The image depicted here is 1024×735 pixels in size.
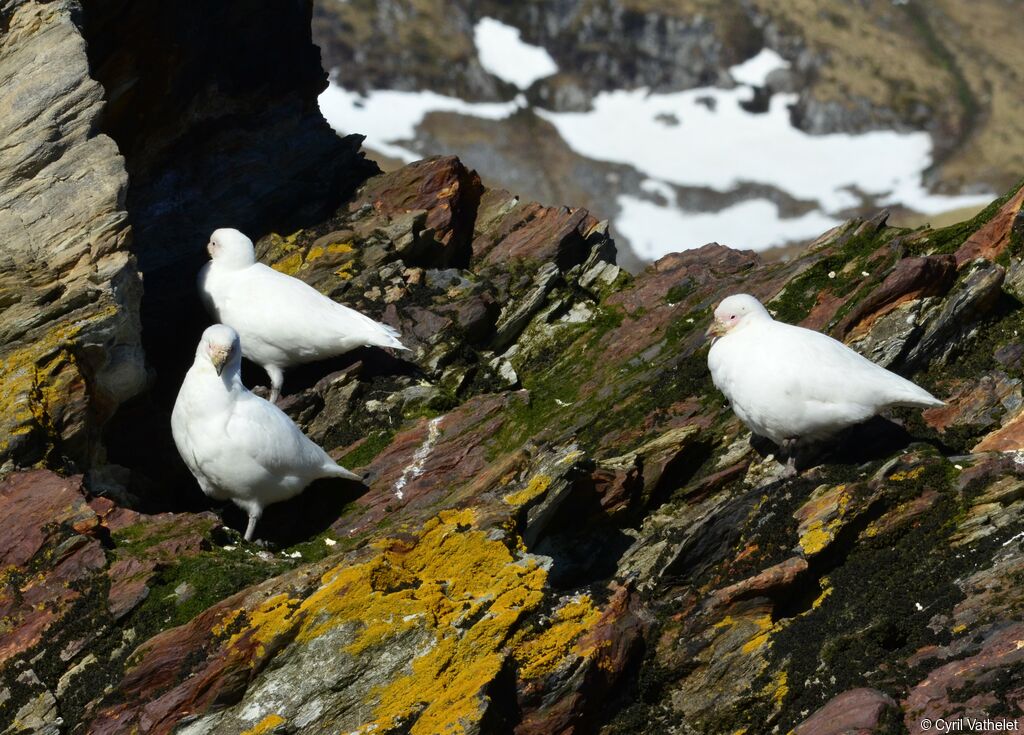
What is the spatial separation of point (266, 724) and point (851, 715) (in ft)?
18.5

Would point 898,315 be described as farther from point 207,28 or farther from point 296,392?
point 207,28

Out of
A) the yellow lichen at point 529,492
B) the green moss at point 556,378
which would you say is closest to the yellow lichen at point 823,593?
the yellow lichen at point 529,492

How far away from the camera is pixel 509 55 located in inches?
7613

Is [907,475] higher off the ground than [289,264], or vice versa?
[289,264]

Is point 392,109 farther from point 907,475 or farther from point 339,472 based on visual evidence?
point 907,475

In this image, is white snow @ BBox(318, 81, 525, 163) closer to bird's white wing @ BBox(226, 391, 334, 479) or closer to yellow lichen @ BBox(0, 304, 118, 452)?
yellow lichen @ BBox(0, 304, 118, 452)

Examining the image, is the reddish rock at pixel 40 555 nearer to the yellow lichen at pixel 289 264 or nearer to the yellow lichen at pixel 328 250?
the yellow lichen at pixel 289 264

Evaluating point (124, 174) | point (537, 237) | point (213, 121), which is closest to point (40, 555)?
point (124, 174)

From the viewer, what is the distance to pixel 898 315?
51.9 feet

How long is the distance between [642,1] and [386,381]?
619 ft

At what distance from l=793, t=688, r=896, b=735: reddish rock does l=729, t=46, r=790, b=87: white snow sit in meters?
192

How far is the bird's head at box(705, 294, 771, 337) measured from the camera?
15180 mm

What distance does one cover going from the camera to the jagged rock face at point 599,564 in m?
11.5

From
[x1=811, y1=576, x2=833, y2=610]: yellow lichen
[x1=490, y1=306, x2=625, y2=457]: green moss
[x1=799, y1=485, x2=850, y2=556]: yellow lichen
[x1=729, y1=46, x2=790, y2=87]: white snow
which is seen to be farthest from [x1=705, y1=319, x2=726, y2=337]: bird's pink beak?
[x1=729, y1=46, x2=790, y2=87]: white snow
